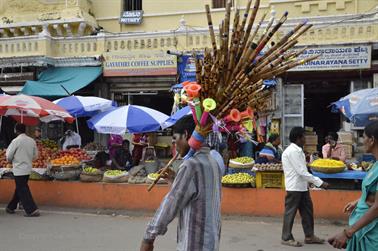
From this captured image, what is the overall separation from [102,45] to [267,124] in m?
5.90

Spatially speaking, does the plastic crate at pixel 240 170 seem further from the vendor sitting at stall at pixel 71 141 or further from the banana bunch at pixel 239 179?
the vendor sitting at stall at pixel 71 141

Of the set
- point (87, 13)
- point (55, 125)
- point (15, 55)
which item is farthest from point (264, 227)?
point (87, 13)

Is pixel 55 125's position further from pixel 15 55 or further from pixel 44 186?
pixel 44 186

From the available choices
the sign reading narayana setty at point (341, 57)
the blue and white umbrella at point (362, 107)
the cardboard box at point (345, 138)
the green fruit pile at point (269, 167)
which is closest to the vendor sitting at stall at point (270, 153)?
the green fruit pile at point (269, 167)

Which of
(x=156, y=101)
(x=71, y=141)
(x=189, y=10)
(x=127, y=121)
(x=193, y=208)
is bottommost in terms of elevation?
(x=71, y=141)

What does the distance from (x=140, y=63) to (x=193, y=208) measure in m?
11.2

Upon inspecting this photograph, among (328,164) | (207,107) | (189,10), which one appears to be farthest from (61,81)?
(207,107)

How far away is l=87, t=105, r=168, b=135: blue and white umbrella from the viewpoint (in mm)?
9555

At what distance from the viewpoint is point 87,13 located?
54.3 feet

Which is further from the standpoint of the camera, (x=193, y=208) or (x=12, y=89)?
(x=12, y=89)

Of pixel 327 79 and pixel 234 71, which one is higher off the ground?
pixel 327 79

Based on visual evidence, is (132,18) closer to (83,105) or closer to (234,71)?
(83,105)

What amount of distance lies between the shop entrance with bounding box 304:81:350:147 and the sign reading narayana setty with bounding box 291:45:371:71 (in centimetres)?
112

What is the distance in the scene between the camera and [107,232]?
281 inches
